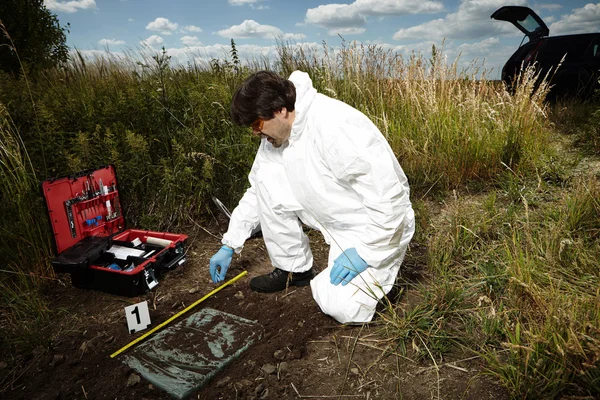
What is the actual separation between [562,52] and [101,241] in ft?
25.0

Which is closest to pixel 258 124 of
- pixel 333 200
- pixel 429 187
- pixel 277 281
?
pixel 333 200

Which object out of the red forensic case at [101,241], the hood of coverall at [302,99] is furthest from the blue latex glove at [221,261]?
the hood of coverall at [302,99]

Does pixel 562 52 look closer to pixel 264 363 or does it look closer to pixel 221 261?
pixel 221 261

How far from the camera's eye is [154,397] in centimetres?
181

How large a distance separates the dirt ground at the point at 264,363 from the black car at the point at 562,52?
6063 millimetres

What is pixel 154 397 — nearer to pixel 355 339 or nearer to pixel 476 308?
pixel 355 339

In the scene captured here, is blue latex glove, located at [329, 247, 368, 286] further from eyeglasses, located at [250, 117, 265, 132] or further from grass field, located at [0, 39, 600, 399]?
eyeglasses, located at [250, 117, 265, 132]

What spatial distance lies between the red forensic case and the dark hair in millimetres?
1227

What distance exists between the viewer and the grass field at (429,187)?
6.03ft

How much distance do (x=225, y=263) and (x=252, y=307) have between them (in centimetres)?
33

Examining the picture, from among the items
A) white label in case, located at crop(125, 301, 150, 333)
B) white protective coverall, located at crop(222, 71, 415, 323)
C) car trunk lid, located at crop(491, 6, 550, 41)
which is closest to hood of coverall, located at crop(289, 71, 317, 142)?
white protective coverall, located at crop(222, 71, 415, 323)

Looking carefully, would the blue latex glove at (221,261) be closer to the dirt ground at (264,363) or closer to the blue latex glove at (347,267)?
the dirt ground at (264,363)

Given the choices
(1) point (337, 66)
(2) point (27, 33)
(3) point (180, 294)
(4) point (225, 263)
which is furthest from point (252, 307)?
(2) point (27, 33)

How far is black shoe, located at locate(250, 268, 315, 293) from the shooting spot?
262 centimetres
